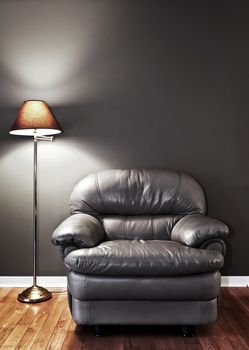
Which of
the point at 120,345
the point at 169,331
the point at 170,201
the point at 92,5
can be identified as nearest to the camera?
the point at 120,345

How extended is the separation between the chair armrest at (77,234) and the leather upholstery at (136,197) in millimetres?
310

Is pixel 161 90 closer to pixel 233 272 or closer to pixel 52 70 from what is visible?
pixel 52 70

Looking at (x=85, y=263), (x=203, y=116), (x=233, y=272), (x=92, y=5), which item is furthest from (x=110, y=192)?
(x=92, y=5)

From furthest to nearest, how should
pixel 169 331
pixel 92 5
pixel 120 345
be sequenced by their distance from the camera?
pixel 92 5, pixel 169 331, pixel 120 345

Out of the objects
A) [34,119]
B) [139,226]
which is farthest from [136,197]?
[34,119]

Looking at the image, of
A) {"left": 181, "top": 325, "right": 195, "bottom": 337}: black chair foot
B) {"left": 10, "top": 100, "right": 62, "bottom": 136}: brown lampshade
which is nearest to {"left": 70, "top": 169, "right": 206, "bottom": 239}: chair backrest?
{"left": 10, "top": 100, "right": 62, "bottom": 136}: brown lampshade

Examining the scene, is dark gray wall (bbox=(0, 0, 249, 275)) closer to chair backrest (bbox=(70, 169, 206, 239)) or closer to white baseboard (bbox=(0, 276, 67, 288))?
white baseboard (bbox=(0, 276, 67, 288))

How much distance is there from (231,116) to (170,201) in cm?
91

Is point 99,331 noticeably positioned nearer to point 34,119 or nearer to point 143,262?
point 143,262

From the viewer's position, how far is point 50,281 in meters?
3.25

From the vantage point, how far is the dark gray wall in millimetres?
3246

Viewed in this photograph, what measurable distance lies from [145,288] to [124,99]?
1625mm

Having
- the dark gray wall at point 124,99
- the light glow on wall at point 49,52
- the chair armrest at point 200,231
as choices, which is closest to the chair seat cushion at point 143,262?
the chair armrest at point 200,231

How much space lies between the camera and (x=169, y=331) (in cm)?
236
